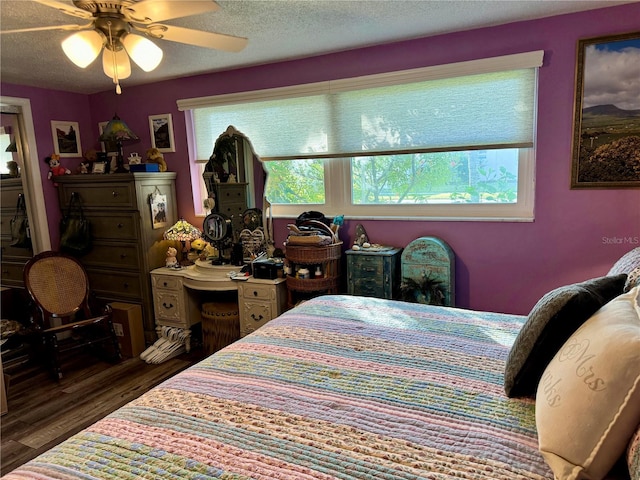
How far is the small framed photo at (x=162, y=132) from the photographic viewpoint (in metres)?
3.83

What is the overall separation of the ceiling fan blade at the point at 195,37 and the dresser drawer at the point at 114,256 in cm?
227

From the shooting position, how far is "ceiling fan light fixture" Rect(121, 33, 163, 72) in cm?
168

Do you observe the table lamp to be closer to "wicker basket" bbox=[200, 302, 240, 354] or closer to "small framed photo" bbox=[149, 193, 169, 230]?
"small framed photo" bbox=[149, 193, 169, 230]

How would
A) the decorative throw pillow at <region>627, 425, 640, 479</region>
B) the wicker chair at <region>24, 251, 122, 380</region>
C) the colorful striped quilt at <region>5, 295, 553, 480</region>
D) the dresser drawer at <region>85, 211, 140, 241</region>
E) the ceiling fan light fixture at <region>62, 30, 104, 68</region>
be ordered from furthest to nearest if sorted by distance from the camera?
1. the dresser drawer at <region>85, 211, 140, 241</region>
2. the wicker chair at <region>24, 251, 122, 380</region>
3. the ceiling fan light fixture at <region>62, 30, 104, 68</region>
4. the colorful striped quilt at <region>5, 295, 553, 480</region>
5. the decorative throw pillow at <region>627, 425, 640, 479</region>

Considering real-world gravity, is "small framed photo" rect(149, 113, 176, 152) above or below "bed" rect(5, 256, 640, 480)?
above

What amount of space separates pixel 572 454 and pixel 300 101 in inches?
115

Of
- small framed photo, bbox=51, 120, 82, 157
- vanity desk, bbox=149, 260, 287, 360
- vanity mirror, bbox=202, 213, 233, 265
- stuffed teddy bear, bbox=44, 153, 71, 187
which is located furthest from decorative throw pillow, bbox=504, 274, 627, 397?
small framed photo, bbox=51, 120, 82, 157

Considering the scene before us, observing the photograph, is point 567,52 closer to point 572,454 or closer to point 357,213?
point 357,213

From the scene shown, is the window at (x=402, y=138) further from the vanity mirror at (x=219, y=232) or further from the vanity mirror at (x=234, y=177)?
the vanity mirror at (x=219, y=232)

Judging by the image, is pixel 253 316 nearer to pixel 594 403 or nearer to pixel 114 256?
pixel 114 256

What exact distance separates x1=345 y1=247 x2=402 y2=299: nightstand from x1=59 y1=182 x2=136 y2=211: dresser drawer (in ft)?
6.39

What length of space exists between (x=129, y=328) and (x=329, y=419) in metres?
2.92

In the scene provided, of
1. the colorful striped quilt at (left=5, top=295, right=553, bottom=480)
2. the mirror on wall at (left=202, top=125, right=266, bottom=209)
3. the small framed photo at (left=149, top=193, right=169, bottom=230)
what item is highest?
the mirror on wall at (left=202, top=125, right=266, bottom=209)

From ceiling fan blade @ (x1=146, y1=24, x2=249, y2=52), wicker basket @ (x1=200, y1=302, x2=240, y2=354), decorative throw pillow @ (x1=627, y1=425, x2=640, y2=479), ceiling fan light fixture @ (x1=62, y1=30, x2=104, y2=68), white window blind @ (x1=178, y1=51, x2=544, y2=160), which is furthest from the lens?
wicker basket @ (x1=200, y1=302, x2=240, y2=354)
